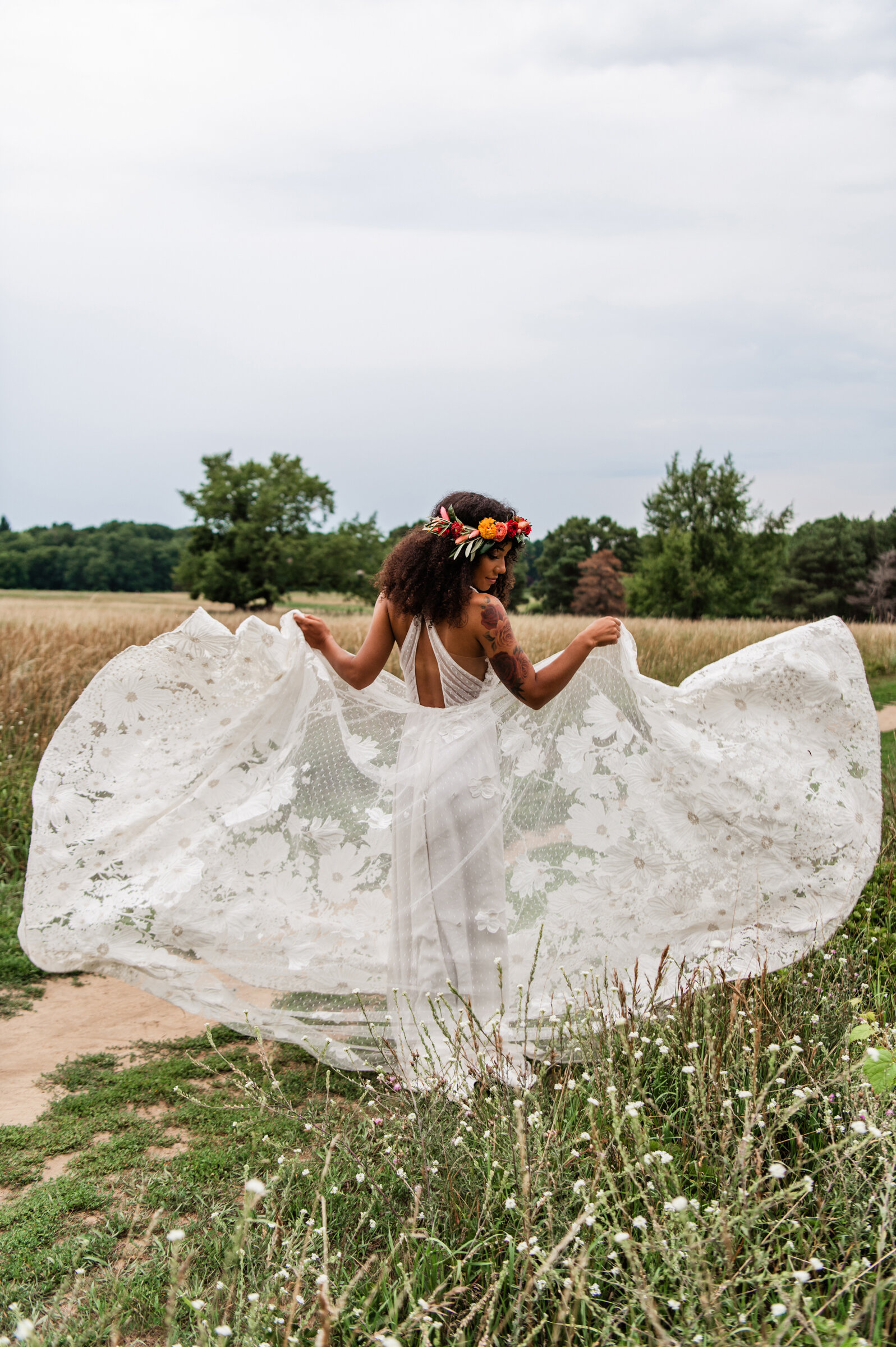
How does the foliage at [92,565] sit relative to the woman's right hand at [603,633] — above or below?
above

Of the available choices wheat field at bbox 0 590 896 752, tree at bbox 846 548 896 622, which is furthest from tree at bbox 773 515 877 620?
wheat field at bbox 0 590 896 752

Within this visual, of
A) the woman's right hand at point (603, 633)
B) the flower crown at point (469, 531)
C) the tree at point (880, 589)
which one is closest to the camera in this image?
the flower crown at point (469, 531)

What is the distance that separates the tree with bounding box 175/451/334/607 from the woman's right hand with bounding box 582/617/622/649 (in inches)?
1494

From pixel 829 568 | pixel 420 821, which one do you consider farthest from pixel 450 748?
pixel 829 568

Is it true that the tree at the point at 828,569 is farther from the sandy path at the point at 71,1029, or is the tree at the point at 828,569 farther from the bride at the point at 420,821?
the sandy path at the point at 71,1029

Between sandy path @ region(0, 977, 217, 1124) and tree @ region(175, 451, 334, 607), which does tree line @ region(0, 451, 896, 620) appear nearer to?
tree @ region(175, 451, 334, 607)

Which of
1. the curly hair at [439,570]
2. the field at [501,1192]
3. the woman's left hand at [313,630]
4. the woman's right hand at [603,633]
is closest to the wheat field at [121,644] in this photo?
the woman's left hand at [313,630]

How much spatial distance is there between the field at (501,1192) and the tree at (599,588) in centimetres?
5332

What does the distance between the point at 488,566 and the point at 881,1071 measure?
211 cm

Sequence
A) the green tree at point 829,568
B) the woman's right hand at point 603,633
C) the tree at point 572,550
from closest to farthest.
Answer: the woman's right hand at point 603,633, the green tree at point 829,568, the tree at point 572,550

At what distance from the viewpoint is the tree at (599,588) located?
57.5 meters

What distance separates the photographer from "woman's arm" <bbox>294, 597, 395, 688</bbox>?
3857mm

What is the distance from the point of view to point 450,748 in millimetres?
3771

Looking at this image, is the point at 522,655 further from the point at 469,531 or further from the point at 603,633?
the point at 469,531
